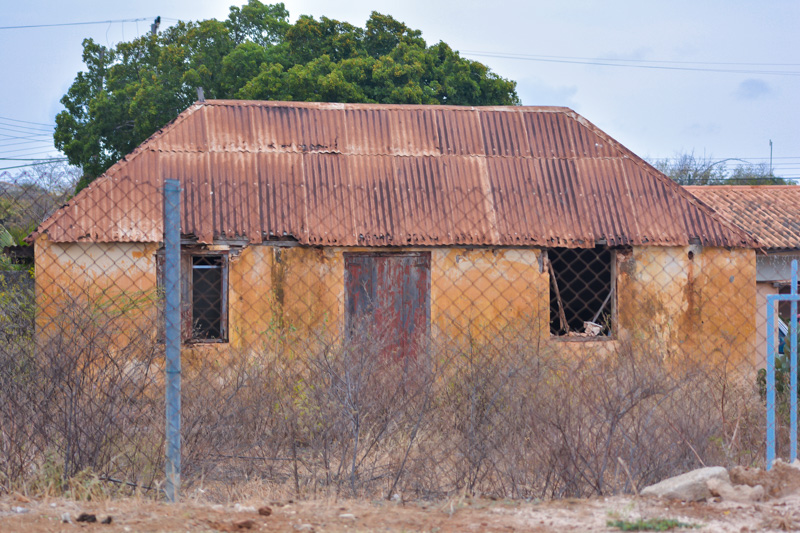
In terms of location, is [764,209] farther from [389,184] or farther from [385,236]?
[385,236]

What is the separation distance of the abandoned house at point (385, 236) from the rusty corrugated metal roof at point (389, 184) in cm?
2

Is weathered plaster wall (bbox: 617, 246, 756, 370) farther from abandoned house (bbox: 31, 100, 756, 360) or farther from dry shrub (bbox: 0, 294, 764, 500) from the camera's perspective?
dry shrub (bbox: 0, 294, 764, 500)

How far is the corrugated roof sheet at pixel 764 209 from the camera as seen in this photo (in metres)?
16.1

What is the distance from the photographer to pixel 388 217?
32.3 ft

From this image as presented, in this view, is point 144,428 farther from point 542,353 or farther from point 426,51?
point 426,51

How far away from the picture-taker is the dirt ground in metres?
3.94

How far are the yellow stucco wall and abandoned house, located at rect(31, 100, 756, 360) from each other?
0.02 m

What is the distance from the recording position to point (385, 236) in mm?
9633

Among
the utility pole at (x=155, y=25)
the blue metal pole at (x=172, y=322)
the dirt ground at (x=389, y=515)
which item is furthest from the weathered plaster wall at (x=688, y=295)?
the utility pole at (x=155, y=25)

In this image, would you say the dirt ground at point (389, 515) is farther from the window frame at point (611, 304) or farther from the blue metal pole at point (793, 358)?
the window frame at point (611, 304)

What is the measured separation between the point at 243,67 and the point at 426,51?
534 cm

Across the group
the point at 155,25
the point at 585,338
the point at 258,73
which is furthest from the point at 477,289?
the point at 155,25

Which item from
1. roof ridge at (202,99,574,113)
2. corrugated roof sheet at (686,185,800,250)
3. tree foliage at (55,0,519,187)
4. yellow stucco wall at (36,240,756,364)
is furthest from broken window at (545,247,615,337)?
tree foliage at (55,0,519,187)

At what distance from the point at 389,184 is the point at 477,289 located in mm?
1917
